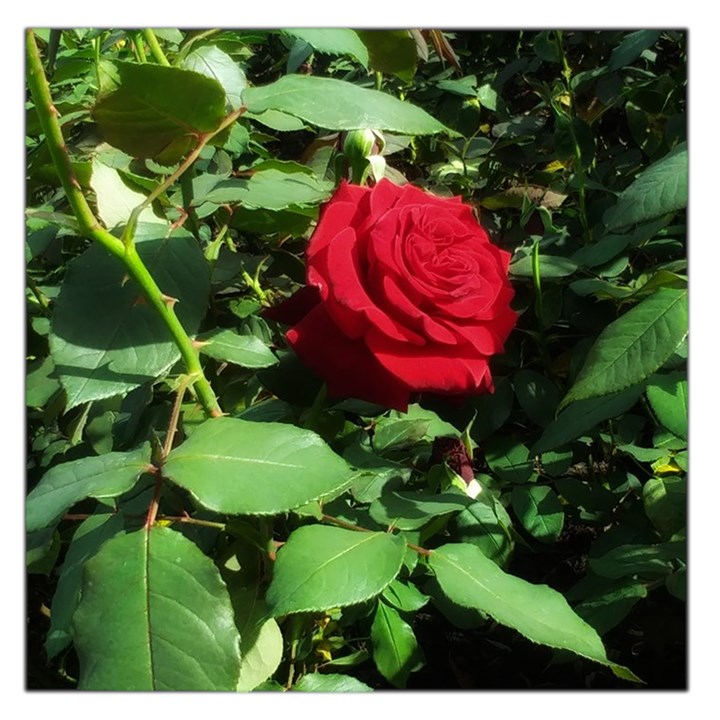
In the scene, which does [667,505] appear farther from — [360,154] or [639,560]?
[360,154]

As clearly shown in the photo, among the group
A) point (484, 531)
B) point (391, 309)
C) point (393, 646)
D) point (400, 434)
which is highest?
point (391, 309)

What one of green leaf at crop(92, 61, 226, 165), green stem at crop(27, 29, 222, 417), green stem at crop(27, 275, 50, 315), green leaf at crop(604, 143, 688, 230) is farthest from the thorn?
green stem at crop(27, 275, 50, 315)

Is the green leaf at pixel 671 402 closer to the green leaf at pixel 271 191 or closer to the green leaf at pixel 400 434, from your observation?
the green leaf at pixel 400 434

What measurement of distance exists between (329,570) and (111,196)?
1.01ft

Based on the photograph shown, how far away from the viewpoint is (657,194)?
58 centimetres

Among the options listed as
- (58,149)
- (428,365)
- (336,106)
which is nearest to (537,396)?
(428,365)

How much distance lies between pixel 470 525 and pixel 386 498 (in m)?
0.15

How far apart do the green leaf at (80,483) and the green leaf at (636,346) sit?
282 mm

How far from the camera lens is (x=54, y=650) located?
0.62 m

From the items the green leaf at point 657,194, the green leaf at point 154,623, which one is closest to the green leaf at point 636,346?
the green leaf at point 657,194

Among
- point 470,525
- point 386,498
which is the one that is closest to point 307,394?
point 386,498

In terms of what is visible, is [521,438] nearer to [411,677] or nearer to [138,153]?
[411,677]

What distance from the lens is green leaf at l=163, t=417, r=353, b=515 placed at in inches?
17.3

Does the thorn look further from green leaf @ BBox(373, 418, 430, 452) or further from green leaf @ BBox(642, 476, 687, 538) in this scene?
green leaf @ BBox(642, 476, 687, 538)
